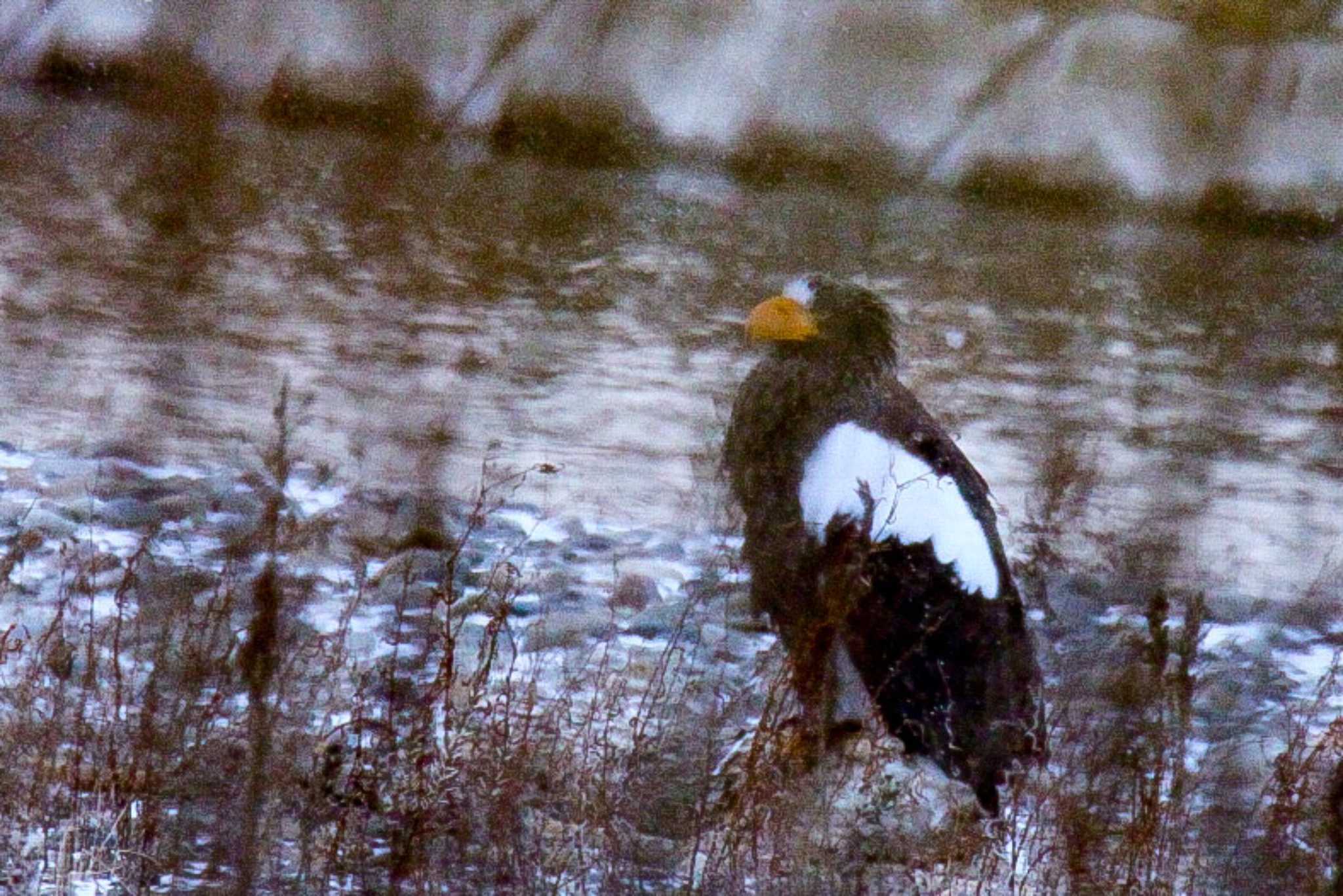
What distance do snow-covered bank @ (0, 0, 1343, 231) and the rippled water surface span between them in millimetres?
566

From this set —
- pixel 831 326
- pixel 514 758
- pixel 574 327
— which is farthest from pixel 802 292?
pixel 574 327

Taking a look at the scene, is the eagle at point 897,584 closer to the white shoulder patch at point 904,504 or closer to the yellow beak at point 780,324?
the white shoulder patch at point 904,504

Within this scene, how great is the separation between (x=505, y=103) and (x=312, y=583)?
658 centimetres

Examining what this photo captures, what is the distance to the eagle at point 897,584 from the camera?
311 centimetres

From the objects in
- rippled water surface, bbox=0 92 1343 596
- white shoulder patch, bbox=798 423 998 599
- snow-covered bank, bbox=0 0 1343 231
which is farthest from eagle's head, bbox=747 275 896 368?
snow-covered bank, bbox=0 0 1343 231

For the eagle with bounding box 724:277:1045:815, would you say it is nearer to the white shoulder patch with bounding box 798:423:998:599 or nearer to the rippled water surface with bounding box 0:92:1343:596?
the white shoulder patch with bounding box 798:423:998:599

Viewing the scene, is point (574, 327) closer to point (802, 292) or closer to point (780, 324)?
point (802, 292)

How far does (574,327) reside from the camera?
Answer: 21.3 feet

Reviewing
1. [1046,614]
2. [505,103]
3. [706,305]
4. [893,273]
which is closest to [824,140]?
[505,103]

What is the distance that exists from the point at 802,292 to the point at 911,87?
696 cm

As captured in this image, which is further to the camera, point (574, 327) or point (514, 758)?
point (574, 327)

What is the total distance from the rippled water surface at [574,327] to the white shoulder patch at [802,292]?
1.16ft

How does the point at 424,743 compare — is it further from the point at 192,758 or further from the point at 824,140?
the point at 824,140

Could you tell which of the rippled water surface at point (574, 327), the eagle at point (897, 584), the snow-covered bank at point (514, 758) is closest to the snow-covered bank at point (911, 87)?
the rippled water surface at point (574, 327)
